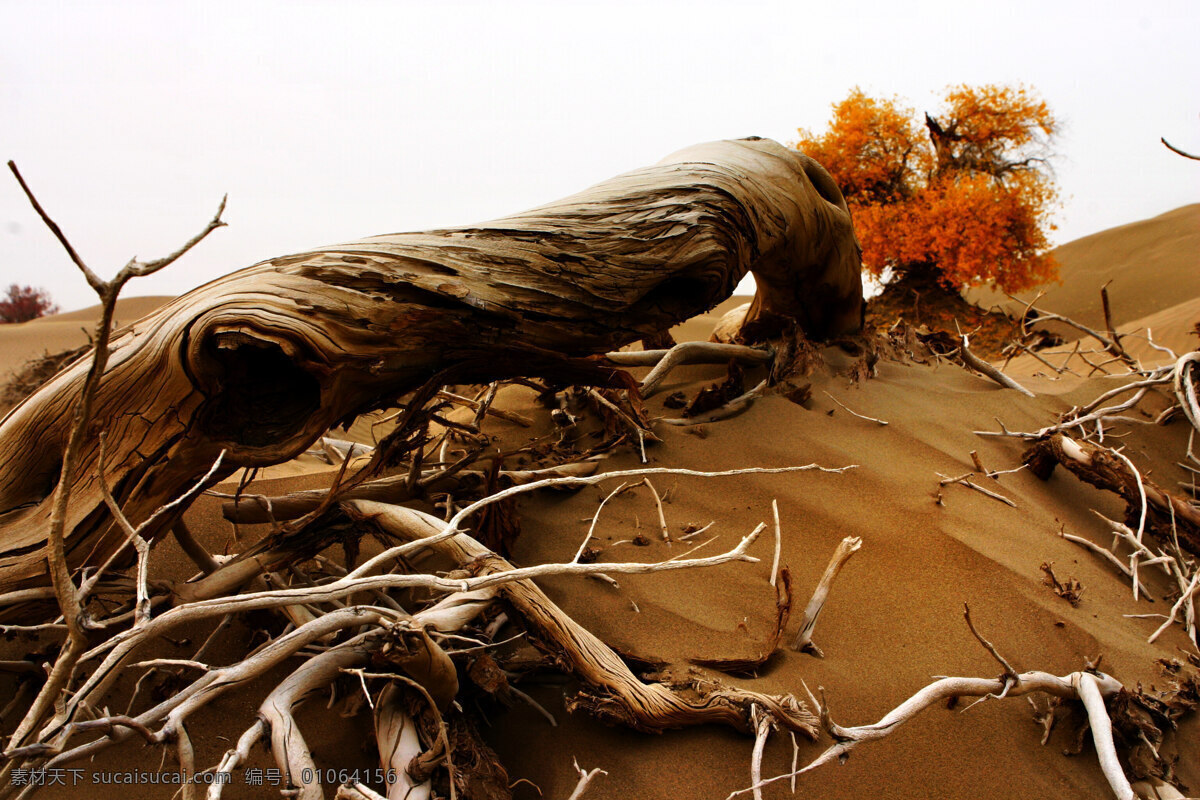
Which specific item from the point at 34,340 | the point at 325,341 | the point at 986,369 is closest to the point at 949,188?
the point at 986,369

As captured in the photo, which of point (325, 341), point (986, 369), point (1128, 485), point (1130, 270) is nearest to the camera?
point (325, 341)

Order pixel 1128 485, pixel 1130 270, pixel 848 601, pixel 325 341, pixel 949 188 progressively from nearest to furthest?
pixel 325 341 < pixel 848 601 < pixel 1128 485 < pixel 949 188 < pixel 1130 270

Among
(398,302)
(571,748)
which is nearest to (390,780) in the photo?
(571,748)

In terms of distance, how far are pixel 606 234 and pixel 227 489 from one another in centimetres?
182

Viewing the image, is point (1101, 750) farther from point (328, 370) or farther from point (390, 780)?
point (328, 370)

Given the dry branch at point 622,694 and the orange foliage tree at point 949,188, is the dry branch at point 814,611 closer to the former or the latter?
the dry branch at point 622,694

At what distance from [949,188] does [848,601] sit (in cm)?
1047

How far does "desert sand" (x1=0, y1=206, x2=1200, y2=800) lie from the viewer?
153cm

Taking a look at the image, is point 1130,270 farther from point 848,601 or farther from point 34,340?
point 34,340

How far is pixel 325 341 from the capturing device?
1.73 meters

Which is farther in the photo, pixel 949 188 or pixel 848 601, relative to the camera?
pixel 949 188

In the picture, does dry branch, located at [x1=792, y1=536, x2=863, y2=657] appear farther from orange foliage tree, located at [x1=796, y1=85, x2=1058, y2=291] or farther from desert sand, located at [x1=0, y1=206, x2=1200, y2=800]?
orange foliage tree, located at [x1=796, y1=85, x2=1058, y2=291]

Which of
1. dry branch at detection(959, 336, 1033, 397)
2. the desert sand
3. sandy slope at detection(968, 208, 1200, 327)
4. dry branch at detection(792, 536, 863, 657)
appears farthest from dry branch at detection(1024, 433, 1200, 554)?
sandy slope at detection(968, 208, 1200, 327)

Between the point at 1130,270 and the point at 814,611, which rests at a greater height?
the point at 814,611
